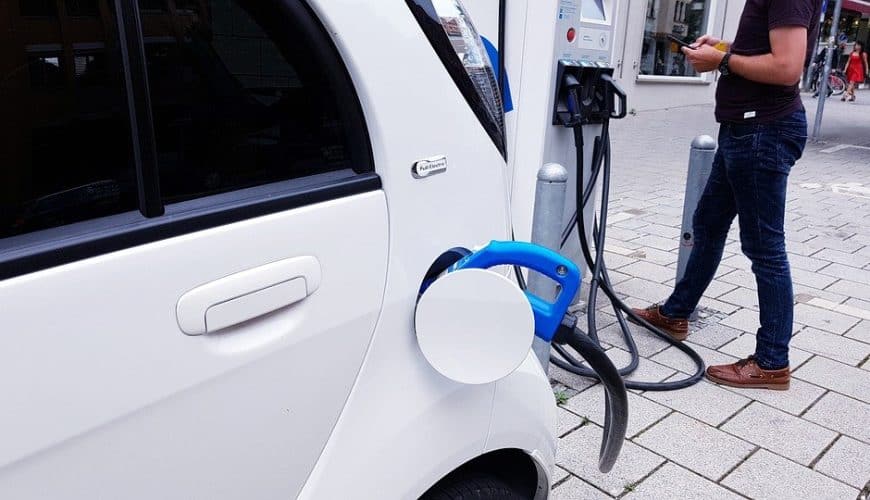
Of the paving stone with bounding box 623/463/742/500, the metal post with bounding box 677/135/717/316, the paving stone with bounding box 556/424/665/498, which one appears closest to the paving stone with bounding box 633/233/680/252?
the metal post with bounding box 677/135/717/316

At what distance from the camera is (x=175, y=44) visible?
109 cm

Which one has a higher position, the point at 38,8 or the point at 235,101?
the point at 38,8

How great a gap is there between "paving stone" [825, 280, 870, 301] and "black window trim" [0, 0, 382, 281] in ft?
14.1

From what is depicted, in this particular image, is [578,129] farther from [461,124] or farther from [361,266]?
[361,266]

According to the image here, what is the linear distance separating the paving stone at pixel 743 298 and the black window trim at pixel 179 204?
3.65 metres

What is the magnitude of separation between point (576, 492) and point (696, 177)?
6.62ft

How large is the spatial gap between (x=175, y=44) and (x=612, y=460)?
4.38 ft

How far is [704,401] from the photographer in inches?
126

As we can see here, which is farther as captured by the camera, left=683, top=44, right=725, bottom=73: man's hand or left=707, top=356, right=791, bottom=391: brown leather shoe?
left=707, top=356, right=791, bottom=391: brown leather shoe

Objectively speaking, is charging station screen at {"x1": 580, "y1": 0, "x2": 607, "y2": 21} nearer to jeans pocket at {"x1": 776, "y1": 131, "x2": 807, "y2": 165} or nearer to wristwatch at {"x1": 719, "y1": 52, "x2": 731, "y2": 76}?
wristwatch at {"x1": 719, "y1": 52, "x2": 731, "y2": 76}

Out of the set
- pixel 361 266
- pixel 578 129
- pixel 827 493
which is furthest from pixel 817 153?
pixel 361 266

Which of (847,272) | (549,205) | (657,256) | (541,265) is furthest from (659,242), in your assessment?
(541,265)

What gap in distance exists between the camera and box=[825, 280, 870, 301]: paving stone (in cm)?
457

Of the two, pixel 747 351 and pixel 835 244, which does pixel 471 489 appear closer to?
pixel 747 351
